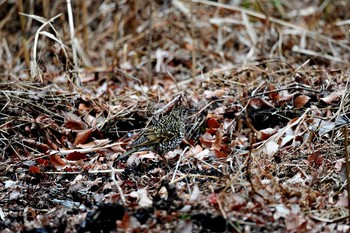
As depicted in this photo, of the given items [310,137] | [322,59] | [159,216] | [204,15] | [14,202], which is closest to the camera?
[159,216]

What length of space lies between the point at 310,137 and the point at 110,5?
4.96 meters

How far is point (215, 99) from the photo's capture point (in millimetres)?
5867

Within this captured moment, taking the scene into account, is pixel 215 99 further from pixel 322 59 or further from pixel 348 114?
pixel 322 59

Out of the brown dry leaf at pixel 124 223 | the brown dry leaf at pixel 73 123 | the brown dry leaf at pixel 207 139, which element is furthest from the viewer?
the brown dry leaf at pixel 73 123

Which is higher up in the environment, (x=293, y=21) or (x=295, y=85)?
(x=295, y=85)

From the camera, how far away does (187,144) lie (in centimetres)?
543

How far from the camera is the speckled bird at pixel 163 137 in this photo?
15.7 ft

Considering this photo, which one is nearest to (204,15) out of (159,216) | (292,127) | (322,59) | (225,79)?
(322,59)

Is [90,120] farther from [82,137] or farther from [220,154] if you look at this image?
[220,154]

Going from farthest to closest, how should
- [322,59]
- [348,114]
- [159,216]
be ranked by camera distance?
[322,59]
[348,114]
[159,216]

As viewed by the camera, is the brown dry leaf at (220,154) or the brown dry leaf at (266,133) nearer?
the brown dry leaf at (220,154)

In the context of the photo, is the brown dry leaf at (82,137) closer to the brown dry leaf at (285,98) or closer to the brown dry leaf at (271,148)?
the brown dry leaf at (271,148)

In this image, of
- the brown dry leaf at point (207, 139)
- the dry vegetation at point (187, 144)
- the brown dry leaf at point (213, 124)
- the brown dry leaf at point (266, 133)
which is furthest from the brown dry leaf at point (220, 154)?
the brown dry leaf at point (213, 124)

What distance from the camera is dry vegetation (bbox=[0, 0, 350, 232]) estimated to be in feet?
13.0
